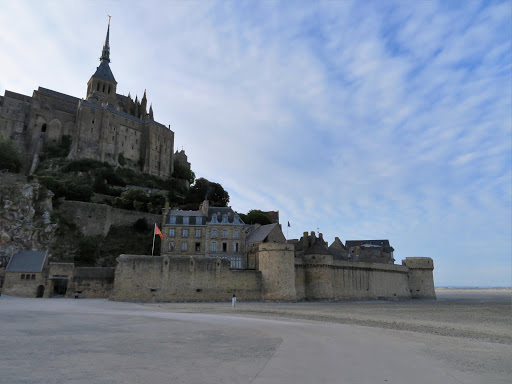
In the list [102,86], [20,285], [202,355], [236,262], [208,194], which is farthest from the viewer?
[102,86]

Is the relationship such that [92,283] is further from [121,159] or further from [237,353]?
[121,159]

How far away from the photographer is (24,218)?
39.2 metres

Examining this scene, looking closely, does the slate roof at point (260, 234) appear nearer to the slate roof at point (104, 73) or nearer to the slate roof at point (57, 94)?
the slate roof at point (57, 94)

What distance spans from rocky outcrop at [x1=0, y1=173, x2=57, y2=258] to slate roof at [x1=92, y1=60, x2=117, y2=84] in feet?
166

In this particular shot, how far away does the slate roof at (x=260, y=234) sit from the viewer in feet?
132

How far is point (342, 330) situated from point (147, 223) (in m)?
36.1

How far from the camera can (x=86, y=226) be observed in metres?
44.4

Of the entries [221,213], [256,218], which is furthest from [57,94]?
[221,213]

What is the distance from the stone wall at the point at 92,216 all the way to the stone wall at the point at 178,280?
14378 millimetres

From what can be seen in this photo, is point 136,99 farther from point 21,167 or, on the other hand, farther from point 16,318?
point 16,318

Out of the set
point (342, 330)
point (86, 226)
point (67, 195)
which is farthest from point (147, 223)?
point (342, 330)

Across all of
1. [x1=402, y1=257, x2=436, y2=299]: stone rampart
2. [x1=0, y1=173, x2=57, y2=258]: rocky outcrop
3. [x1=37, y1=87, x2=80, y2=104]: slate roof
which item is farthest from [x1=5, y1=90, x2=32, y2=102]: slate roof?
[x1=402, y1=257, x2=436, y2=299]: stone rampart

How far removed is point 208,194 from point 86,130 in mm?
28329

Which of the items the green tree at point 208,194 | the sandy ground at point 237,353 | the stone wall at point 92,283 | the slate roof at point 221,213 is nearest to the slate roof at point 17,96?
the green tree at point 208,194
